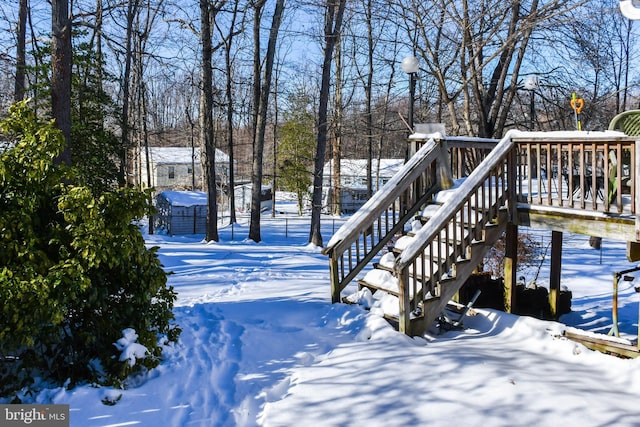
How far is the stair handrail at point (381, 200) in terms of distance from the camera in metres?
5.90

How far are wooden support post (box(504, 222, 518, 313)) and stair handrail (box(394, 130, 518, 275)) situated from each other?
1.60 feet

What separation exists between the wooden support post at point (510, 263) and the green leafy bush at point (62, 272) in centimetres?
426

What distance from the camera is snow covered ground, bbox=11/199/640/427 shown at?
3.31 metres

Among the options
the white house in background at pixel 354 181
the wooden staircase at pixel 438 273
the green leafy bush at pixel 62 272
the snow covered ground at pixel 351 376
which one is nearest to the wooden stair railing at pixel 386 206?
the wooden staircase at pixel 438 273

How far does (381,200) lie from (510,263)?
1835mm

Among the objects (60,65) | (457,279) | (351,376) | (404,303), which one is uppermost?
(60,65)

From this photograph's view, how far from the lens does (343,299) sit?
19.7 ft

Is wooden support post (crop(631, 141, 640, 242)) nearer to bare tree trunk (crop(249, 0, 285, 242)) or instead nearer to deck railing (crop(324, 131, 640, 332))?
deck railing (crop(324, 131, 640, 332))

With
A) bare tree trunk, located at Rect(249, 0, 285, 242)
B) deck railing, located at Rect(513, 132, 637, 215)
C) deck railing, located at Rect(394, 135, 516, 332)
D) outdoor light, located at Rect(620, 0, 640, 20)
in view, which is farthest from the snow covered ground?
bare tree trunk, located at Rect(249, 0, 285, 242)

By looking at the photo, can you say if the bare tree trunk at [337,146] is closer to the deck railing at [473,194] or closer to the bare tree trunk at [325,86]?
the bare tree trunk at [325,86]

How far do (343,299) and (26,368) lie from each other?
3457 millimetres

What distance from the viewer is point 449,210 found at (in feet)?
17.1

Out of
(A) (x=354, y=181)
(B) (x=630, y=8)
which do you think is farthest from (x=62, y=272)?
(A) (x=354, y=181)

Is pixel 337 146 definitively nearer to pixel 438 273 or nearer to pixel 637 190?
pixel 438 273
